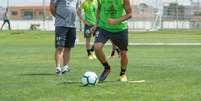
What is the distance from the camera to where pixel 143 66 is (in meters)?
14.8

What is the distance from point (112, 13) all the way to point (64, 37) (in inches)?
76.6

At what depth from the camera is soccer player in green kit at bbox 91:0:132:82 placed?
11.1m

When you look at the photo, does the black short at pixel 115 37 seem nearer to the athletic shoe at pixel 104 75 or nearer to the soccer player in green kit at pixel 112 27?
the soccer player in green kit at pixel 112 27

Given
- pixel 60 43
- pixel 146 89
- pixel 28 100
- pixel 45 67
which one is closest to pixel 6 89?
pixel 28 100

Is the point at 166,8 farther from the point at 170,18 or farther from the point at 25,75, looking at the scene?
the point at 25,75

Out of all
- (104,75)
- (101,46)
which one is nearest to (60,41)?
(101,46)

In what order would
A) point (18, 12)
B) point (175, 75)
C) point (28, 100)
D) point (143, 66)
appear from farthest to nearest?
point (18, 12) → point (143, 66) → point (175, 75) → point (28, 100)

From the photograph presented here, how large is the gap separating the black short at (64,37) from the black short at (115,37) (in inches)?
65.4

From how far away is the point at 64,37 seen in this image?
1286cm

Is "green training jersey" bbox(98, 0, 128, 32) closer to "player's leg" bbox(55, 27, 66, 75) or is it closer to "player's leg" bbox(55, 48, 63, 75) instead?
"player's leg" bbox(55, 48, 63, 75)

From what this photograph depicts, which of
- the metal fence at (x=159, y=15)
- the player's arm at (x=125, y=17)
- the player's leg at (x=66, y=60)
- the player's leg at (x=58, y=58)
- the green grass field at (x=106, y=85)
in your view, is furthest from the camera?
the metal fence at (x=159, y=15)

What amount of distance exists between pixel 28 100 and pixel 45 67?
638cm

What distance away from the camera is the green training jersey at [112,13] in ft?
36.6

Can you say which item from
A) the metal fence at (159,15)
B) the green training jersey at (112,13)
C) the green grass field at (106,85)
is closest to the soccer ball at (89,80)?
the green grass field at (106,85)
